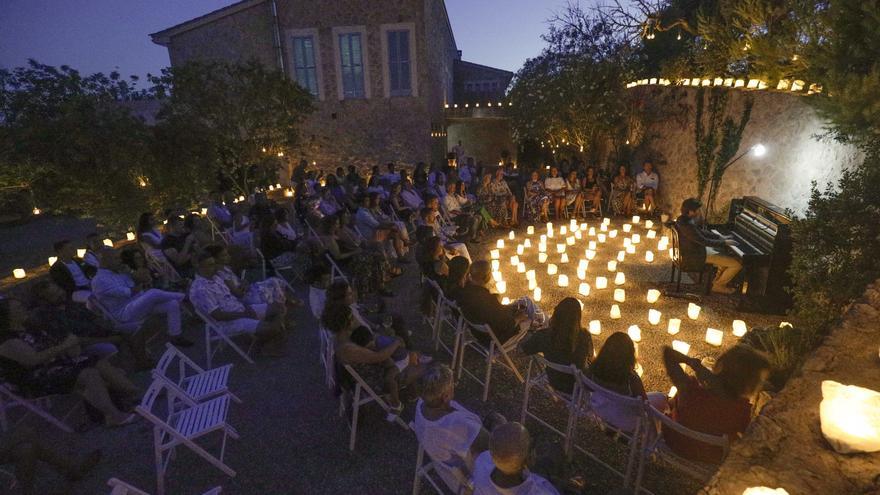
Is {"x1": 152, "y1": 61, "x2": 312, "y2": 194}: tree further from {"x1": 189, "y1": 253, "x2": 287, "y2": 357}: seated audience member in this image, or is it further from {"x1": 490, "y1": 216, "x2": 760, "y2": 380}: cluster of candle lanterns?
{"x1": 490, "y1": 216, "x2": 760, "y2": 380}: cluster of candle lanterns

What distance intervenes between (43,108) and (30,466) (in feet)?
18.5

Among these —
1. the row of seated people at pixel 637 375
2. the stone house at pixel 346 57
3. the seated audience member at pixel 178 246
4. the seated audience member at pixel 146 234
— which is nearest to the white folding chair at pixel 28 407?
the seated audience member at pixel 178 246

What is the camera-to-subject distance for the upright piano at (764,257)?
541cm

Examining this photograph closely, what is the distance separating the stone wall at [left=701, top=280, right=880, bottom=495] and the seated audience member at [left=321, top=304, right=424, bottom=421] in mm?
2282

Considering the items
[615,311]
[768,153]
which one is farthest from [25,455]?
[768,153]

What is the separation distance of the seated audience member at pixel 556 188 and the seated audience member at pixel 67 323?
28.2 ft

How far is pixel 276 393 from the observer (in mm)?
4473

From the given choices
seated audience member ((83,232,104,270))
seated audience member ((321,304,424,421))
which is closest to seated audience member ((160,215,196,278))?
seated audience member ((83,232,104,270))

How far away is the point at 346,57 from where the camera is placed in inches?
565

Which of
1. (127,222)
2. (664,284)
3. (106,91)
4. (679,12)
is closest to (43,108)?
(106,91)

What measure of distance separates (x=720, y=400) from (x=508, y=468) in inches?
61.6

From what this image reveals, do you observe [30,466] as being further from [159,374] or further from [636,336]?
[636,336]

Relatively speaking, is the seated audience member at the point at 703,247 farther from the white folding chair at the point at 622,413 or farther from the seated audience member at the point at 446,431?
the seated audience member at the point at 446,431

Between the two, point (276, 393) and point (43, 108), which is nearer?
point (276, 393)
